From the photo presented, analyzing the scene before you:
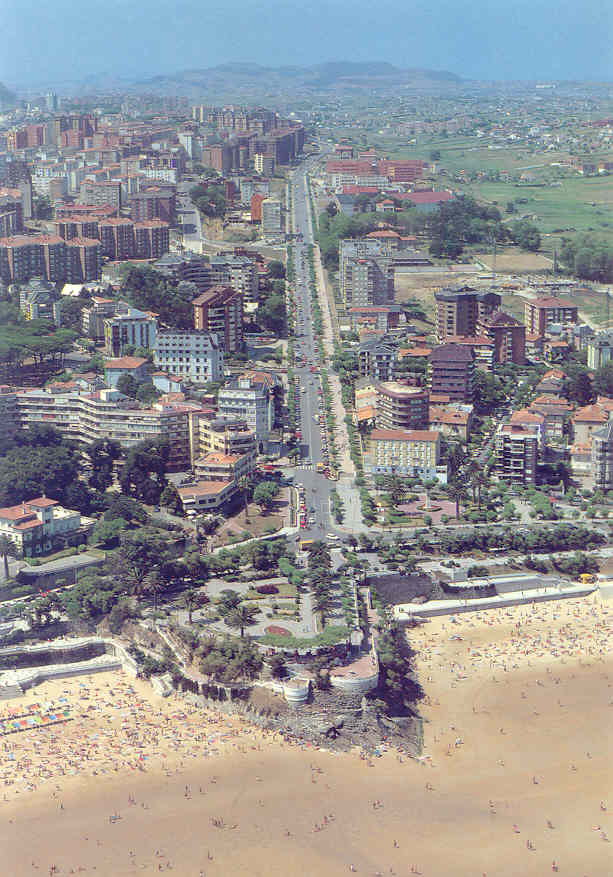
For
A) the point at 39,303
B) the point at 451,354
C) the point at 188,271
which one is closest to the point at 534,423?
the point at 451,354

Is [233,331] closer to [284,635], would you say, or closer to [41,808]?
[284,635]

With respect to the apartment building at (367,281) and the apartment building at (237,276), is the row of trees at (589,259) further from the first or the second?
the apartment building at (237,276)

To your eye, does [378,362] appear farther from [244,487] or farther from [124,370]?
[244,487]

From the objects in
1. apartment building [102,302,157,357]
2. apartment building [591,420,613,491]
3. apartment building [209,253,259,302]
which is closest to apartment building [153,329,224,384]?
apartment building [102,302,157,357]

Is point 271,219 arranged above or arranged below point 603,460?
above

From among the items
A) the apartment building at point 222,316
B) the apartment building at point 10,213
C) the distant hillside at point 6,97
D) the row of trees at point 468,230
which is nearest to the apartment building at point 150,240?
the apartment building at point 10,213


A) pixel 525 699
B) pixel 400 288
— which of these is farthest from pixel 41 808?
pixel 400 288

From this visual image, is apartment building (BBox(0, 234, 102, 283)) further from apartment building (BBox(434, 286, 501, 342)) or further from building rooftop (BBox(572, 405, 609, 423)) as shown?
building rooftop (BBox(572, 405, 609, 423))
